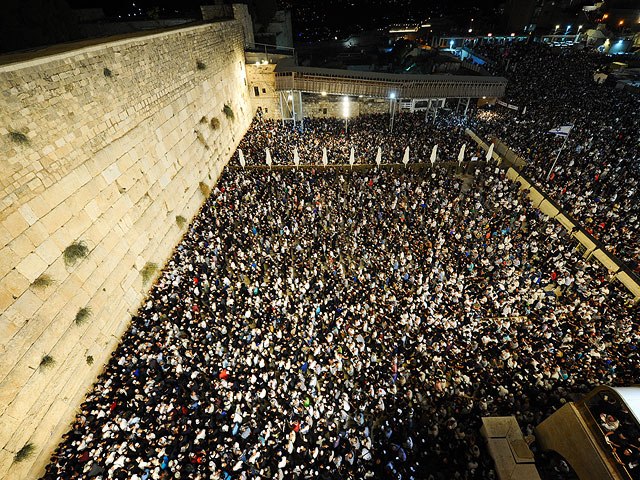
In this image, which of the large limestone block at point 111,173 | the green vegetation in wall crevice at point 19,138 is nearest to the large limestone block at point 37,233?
the green vegetation in wall crevice at point 19,138

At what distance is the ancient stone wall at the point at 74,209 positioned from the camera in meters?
5.76

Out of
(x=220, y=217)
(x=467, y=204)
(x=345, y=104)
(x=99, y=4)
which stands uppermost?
(x=99, y=4)

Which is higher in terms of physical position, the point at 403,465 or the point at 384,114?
the point at 384,114

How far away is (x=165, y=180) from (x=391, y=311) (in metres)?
9.47

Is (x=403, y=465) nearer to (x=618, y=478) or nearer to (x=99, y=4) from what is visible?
(x=618, y=478)

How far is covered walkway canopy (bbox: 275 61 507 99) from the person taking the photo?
19.7 meters

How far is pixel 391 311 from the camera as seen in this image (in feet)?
28.8

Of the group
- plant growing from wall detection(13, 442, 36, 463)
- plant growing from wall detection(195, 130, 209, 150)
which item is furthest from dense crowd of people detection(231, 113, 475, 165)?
plant growing from wall detection(13, 442, 36, 463)

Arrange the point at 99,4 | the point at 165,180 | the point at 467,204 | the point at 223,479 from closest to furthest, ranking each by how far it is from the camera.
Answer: the point at 223,479
the point at 165,180
the point at 467,204
the point at 99,4

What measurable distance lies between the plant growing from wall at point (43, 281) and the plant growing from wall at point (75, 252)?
20.0 inches

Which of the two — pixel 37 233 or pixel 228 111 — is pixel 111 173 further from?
pixel 228 111

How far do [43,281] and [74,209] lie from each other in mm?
1850

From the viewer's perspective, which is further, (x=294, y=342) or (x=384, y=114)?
(x=384, y=114)

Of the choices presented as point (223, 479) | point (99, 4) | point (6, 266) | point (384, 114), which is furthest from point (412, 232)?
point (99, 4)
